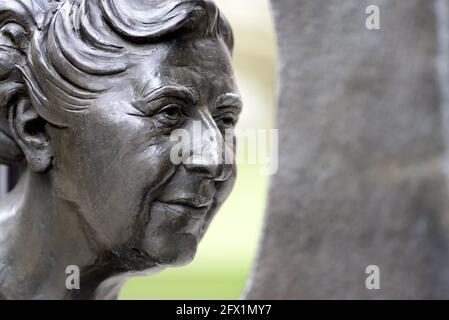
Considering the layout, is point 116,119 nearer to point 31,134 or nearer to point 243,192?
point 31,134

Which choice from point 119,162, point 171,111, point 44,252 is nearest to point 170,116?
point 171,111

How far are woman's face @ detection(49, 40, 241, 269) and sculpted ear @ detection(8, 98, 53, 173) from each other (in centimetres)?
3

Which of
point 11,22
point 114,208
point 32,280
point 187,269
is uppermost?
point 11,22

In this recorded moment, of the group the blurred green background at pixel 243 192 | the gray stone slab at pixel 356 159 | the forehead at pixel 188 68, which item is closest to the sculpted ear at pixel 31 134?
the forehead at pixel 188 68

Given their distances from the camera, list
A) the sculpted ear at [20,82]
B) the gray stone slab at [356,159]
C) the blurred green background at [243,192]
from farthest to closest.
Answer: the blurred green background at [243,192] < the gray stone slab at [356,159] < the sculpted ear at [20,82]

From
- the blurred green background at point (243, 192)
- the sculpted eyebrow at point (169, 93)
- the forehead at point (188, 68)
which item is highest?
the forehead at point (188, 68)

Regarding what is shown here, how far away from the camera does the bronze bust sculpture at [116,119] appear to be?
64.2 inches

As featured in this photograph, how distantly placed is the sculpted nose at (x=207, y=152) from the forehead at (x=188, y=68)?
67 millimetres

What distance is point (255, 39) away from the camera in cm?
643

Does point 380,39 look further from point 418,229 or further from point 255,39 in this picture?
point 255,39

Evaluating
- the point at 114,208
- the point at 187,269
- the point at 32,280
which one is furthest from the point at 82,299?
the point at 187,269

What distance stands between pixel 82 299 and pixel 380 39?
1.49 m

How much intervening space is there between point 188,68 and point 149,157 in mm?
183

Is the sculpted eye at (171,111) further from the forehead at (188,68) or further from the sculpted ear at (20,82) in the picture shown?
the sculpted ear at (20,82)
